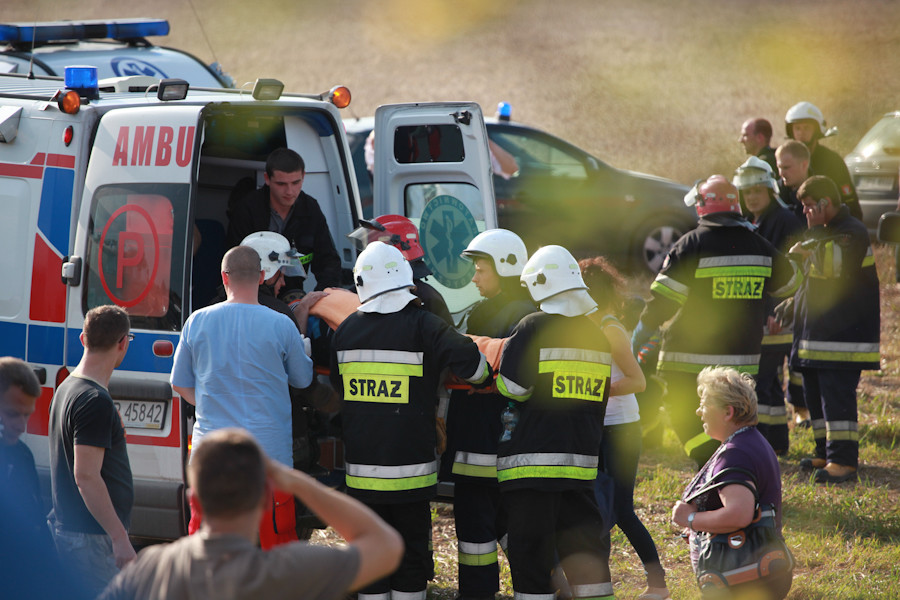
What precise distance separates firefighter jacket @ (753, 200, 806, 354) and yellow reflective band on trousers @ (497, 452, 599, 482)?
3127mm

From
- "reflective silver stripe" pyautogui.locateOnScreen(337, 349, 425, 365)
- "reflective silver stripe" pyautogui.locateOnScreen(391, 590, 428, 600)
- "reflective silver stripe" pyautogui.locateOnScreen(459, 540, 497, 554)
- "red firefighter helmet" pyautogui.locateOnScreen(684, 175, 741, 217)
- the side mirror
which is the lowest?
"reflective silver stripe" pyautogui.locateOnScreen(391, 590, 428, 600)

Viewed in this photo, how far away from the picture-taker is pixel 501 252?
484cm

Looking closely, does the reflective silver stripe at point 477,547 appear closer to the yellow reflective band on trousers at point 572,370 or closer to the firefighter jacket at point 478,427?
the firefighter jacket at point 478,427

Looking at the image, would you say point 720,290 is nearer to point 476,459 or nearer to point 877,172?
point 476,459

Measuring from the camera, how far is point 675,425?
6.09 meters

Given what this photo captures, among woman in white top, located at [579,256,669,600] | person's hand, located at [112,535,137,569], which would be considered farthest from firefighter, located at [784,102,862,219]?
person's hand, located at [112,535,137,569]

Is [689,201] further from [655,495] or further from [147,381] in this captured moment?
[147,381]

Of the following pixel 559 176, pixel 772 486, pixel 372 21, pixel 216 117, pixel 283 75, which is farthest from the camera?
pixel 372 21

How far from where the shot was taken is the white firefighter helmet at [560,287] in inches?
170

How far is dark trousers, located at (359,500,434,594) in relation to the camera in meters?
4.45

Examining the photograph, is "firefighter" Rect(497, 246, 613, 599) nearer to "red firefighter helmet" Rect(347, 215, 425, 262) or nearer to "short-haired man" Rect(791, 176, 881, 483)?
"red firefighter helmet" Rect(347, 215, 425, 262)

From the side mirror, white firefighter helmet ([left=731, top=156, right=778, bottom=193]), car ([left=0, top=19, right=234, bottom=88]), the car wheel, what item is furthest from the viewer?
the car wheel

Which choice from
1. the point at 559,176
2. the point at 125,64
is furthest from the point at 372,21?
the point at 125,64

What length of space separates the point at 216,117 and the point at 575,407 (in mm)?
2765
